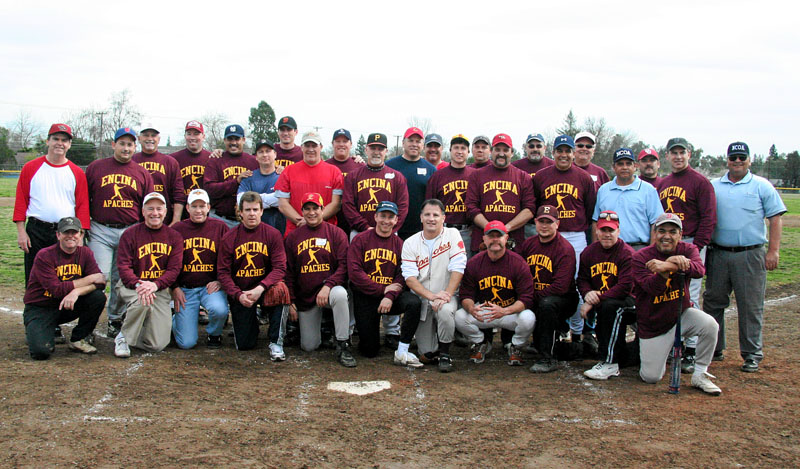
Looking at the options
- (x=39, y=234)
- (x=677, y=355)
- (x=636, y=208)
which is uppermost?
(x=636, y=208)

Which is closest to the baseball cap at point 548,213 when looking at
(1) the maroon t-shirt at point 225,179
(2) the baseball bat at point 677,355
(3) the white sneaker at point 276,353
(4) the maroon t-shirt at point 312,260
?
(2) the baseball bat at point 677,355

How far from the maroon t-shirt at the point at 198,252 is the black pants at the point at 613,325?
3.95 metres

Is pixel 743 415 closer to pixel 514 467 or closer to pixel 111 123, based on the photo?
pixel 514 467

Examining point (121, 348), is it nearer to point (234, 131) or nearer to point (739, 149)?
point (234, 131)

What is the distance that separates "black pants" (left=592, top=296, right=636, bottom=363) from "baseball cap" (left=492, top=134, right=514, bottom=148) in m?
2.14

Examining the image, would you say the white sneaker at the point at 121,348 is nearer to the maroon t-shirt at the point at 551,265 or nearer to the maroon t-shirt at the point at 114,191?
the maroon t-shirt at the point at 114,191

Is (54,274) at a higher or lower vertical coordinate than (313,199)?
lower

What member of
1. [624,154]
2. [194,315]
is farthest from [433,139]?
[194,315]

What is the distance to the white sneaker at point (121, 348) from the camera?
223 inches

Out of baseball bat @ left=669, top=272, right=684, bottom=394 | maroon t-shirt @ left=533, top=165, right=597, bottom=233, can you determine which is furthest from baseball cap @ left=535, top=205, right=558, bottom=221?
baseball bat @ left=669, top=272, right=684, bottom=394

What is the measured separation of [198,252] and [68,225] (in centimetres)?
124

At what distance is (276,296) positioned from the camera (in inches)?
235

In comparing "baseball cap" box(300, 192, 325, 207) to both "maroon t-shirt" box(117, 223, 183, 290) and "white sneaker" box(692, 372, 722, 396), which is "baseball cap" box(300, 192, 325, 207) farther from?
"white sneaker" box(692, 372, 722, 396)

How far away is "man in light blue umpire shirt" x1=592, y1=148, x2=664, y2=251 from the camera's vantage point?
609cm
